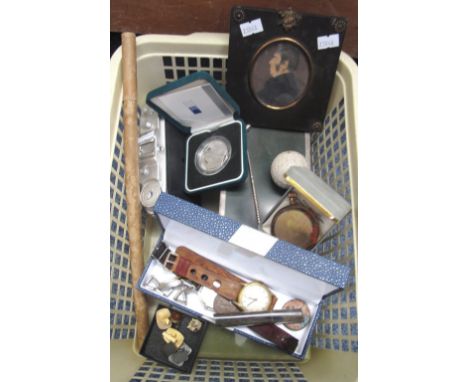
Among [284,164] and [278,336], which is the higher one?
[284,164]

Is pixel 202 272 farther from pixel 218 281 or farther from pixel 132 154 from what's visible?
pixel 132 154

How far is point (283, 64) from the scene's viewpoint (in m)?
0.79

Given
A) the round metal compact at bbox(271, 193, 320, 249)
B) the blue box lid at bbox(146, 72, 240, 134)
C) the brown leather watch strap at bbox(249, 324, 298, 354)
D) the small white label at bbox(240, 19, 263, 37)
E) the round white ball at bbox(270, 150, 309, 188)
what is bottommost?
the brown leather watch strap at bbox(249, 324, 298, 354)

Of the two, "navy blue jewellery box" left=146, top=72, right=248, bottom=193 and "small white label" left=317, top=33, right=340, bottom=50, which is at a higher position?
"small white label" left=317, top=33, right=340, bottom=50

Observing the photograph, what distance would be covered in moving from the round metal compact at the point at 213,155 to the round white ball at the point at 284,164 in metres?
0.12

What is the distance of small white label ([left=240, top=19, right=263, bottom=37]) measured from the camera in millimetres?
725

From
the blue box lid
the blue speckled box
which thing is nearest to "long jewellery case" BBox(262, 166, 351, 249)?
the blue speckled box

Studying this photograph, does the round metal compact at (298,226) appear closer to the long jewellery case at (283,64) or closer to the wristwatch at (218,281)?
the wristwatch at (218,281)

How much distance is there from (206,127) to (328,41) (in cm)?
37

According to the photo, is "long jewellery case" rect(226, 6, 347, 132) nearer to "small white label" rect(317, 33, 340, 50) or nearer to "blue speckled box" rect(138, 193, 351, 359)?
"small white label" rect(317, 33, 340, 50)

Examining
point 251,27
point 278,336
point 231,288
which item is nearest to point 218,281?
point 231,288

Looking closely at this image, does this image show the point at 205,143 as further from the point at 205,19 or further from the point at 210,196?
the point at 205,19

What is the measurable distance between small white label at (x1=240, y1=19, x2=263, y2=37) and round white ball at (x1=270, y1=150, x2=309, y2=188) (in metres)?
0.29

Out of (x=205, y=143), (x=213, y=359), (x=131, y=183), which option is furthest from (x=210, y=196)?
(x=213, y=359)
